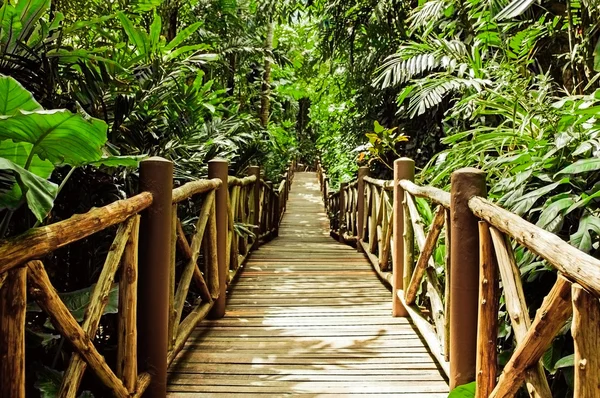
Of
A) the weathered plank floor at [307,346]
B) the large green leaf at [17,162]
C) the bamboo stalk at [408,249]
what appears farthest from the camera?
the bamboo stalk at [408,249]

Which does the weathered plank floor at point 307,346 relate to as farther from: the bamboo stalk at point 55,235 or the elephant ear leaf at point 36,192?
the elephant ear leaf at point 36,192

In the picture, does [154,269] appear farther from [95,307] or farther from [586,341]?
[586,341]

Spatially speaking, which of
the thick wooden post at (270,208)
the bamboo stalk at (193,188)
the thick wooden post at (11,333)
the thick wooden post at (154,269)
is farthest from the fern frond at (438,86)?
the thick wooden post at (270,208)

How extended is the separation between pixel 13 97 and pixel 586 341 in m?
1.44

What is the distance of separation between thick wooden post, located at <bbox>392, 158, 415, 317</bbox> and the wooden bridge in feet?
0.03

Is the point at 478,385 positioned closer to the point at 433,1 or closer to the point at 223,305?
the point at 223,305

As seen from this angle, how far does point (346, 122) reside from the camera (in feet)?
32.2

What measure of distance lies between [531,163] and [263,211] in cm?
650

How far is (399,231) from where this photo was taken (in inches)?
151

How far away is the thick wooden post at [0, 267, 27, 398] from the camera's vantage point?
1266 millimetres

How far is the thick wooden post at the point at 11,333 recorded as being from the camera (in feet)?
4.15

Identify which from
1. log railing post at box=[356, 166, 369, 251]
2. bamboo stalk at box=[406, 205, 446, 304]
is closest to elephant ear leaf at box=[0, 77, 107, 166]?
bamboo stalk at box=[406, 205, 446, 304]

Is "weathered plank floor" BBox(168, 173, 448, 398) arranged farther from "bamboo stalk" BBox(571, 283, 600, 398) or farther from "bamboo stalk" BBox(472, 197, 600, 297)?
"bamboo stalk" BBox(571, 283, 600, 398)

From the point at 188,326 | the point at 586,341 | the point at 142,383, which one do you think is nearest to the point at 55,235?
the point at 142,383
